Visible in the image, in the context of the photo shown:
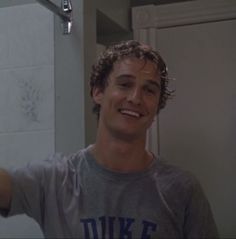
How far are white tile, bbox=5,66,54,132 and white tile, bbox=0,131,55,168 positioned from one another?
0.8 inches

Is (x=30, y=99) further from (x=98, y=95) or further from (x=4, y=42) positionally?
(x=98, y=95)

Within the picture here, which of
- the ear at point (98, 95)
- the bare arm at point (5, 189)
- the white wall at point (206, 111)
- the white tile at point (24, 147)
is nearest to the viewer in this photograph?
the bare arm at point (5, 189)

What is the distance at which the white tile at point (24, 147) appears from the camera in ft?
4.13

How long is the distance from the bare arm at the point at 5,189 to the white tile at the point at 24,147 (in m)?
0.42

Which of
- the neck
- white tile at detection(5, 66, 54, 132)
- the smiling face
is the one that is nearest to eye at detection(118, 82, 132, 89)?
the smiling face

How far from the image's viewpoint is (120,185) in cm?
86

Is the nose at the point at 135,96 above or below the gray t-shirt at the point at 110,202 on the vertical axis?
above

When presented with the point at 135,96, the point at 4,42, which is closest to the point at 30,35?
the point at 4,42

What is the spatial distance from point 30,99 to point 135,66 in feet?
1.58

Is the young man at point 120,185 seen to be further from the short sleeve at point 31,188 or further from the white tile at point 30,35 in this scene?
the white tile at point 30,35

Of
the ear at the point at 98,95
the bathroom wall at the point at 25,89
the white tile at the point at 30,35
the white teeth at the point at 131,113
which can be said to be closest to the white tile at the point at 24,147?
the bathroom wall at the point at 25,89

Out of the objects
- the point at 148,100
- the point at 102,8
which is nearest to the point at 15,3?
the point at 102,8

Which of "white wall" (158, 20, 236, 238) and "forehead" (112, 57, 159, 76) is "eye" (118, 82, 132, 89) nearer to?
"forehead" (112, 57, 159, 76)

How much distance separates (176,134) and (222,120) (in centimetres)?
17
